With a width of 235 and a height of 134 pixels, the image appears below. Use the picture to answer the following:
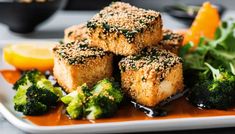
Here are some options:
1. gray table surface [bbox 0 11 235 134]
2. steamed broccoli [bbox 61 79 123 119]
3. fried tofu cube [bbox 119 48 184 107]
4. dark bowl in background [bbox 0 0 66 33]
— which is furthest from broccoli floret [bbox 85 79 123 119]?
gray table surface [bbox 0 11 235 134]

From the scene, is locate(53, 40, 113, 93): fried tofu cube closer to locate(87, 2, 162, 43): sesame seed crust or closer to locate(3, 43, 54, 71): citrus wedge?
locate(87, 2, 162, 43): sesame seed crust

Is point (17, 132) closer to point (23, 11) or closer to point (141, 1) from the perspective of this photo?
point (23, 11)

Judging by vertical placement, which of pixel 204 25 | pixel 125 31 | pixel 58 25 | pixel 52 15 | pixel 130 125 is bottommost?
pixel 58 25

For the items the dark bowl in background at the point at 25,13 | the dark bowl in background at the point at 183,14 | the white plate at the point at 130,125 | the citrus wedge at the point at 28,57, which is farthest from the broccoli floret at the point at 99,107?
the dark bowl in background at the point at 183,14

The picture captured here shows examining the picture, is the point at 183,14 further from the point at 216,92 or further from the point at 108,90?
the point at 108,90

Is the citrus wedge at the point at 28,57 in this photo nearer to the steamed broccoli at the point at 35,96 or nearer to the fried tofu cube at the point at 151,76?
the steamed broccoli at the point at 35,96

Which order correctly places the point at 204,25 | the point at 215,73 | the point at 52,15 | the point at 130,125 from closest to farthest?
the point at 130,125
the point at 215,73
the point at 204,25
the point at 52,15

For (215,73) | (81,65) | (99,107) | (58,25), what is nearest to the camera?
(99,107)

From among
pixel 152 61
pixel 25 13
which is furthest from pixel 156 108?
pixel 25 13
